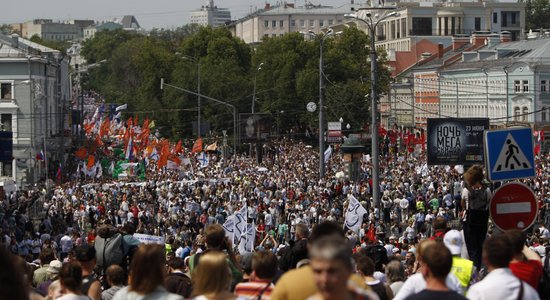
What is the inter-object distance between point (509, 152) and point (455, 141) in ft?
92.6

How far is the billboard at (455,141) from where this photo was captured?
41.0m

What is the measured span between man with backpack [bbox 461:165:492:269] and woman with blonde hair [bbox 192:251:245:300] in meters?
6.63

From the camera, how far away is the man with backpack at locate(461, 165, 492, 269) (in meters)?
15.1

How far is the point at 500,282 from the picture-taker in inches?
358

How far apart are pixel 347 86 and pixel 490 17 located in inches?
2221

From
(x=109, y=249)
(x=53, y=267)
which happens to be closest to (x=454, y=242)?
(x=53, y=267)

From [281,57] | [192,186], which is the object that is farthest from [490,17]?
[192,186]

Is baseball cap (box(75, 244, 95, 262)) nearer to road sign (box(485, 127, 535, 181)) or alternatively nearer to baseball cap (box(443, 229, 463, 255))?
baseball cap (box(443, 229, 463, 255))

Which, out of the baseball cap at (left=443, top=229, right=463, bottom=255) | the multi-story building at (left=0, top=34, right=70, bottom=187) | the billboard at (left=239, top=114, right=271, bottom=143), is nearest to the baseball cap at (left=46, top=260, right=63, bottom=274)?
the baseball cap at (left=443, top=229, right=463, bottom=255)

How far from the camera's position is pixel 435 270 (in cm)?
869

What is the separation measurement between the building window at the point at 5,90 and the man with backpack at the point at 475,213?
6375cm

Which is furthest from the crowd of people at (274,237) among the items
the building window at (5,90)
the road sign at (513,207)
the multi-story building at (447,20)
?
the multi-story building at (447,20)

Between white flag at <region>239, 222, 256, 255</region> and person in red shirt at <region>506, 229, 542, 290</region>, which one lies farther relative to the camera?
white flag at <region>239, 222, 256, 255</region>

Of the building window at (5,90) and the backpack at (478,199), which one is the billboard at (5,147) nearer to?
the building window at (5,90)
